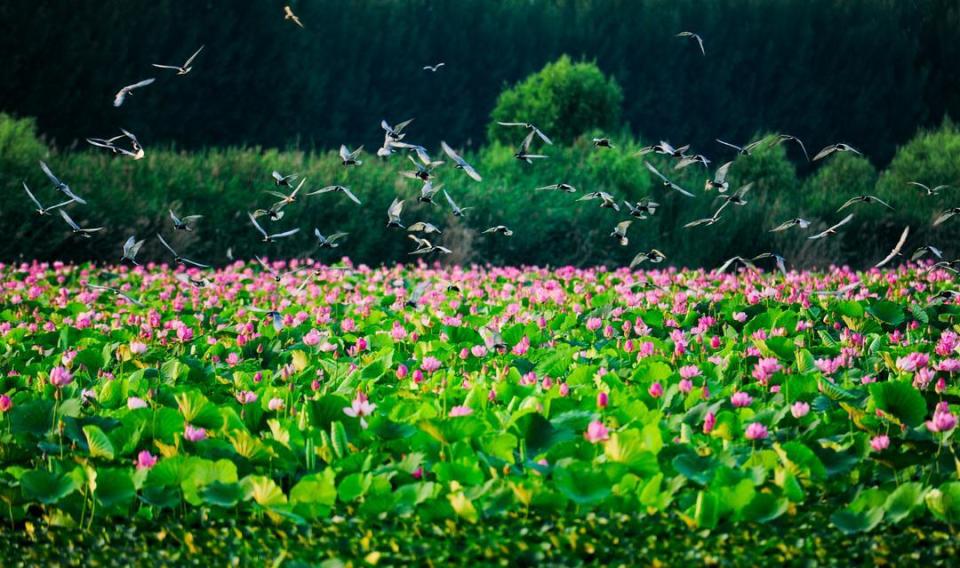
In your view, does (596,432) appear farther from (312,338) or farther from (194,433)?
(312,338)

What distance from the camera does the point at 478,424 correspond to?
10.9ft

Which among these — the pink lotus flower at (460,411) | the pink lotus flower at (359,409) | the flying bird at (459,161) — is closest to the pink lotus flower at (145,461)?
the pink lotus flower at (359,409)

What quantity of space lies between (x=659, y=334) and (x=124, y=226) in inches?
278

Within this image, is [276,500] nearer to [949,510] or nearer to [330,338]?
[949,510]

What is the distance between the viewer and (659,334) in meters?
5.94


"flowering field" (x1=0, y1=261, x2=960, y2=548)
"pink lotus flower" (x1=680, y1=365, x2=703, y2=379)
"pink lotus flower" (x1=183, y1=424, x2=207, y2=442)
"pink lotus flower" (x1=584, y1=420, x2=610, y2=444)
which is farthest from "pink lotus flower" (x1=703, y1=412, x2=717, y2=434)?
"pink lotus flower" (x1=183, y1=424, x2=207, y2=442)

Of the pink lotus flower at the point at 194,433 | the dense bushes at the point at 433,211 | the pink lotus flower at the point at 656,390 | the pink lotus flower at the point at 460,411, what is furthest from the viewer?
the dense bushes at the point at 433,211

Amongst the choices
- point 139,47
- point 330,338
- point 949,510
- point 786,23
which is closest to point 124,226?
point 330,338

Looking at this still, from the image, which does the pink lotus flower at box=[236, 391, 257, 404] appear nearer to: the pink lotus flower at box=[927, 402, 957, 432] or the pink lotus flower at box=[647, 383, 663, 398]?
the pink lotus flower at box=[647, 383, 663, 398]

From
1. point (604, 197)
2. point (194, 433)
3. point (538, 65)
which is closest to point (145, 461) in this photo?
point (194, 433)

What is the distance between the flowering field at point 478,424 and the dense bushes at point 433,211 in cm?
477

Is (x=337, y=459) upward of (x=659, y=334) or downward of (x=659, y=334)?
upward

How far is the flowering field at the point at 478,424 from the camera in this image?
9.93ft

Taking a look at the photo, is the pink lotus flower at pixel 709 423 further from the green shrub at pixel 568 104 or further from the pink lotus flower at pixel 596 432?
the green shrub at pixel 568 104
